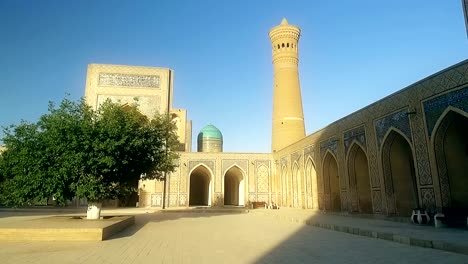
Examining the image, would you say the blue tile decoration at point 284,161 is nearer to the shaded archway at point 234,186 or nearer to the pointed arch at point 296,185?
the pointed arch at point 296,185

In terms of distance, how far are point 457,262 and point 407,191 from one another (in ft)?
24.7

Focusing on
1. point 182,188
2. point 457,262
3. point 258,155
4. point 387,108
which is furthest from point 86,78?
point 457,262

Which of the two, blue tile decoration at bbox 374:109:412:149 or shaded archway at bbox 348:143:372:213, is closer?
blue tile decoration at bbox 374:109:412:149

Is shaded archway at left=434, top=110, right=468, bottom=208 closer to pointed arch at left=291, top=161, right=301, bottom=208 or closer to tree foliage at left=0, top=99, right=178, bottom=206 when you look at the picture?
tree foliage at left=0, top=99, right=178, bottom=206

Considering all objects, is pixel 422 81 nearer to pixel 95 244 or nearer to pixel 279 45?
pixel 95 244

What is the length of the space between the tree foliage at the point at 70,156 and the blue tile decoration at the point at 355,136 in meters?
8.02

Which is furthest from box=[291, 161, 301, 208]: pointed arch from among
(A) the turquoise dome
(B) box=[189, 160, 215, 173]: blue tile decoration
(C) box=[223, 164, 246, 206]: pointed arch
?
(A) the turquoise dome

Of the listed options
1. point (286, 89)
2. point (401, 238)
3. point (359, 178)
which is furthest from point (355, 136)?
point (286, 89)

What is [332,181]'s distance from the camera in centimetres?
1652

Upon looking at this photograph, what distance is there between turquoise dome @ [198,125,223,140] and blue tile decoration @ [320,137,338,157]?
17.0 metres

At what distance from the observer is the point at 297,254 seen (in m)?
5.53

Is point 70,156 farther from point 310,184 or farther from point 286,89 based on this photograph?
point 286,89

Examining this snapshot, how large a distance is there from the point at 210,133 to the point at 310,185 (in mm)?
15740

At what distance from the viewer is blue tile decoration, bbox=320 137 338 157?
50.5ft
